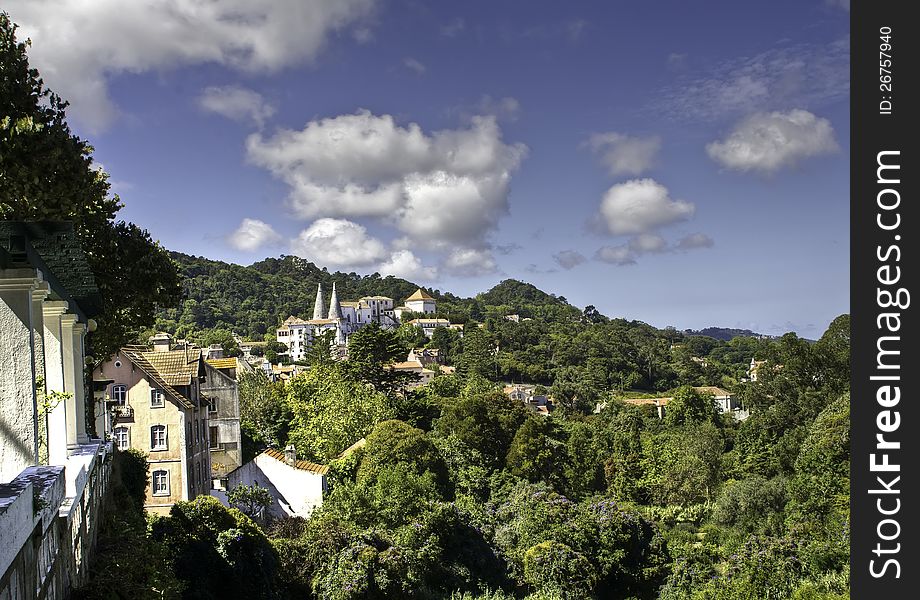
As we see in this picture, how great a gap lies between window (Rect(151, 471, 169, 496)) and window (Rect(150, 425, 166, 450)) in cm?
88

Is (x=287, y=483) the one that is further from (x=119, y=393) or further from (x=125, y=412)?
(x=119, y=393)

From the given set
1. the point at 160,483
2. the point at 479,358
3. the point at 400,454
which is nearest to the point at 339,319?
the point at 479,358

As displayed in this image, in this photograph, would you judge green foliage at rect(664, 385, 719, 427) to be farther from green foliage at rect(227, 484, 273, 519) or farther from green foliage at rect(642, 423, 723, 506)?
green foliage at rect(227, 484, 273, 519)

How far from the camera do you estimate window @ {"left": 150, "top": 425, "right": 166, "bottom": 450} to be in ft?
79.4

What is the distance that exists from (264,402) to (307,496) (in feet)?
56.4

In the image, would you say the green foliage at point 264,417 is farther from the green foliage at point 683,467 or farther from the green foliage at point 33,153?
the green foliage at point 33,153

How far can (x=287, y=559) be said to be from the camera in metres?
16.9

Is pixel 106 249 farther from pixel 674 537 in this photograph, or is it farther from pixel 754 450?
pixel 754 450

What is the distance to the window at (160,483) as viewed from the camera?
2439cm

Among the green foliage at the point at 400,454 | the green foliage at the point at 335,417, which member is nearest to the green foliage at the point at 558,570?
the green foliage at the point at 400,454

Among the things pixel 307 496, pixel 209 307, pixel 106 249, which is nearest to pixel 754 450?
pixel 307 496

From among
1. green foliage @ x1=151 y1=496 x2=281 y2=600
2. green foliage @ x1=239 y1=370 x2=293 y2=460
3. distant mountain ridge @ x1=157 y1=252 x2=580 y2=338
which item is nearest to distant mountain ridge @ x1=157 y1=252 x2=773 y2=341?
distant mountain ridge @ x1=157 y1=252 x2=580 y2=338

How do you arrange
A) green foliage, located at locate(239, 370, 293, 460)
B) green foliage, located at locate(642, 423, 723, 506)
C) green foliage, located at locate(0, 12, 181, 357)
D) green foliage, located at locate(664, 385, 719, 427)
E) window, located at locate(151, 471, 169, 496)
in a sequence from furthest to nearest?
green foliage, located at locate(664, 385, 719, 427) < green foliage, located at locate(642, 423, 723, 506) < green foliage, located at locate(239, 370, 293, 460) < window, located at locate(151, 471, 169, 496) < green foliage, located at locate(0, 12, 181, 357)

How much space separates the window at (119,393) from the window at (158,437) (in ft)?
4.31
